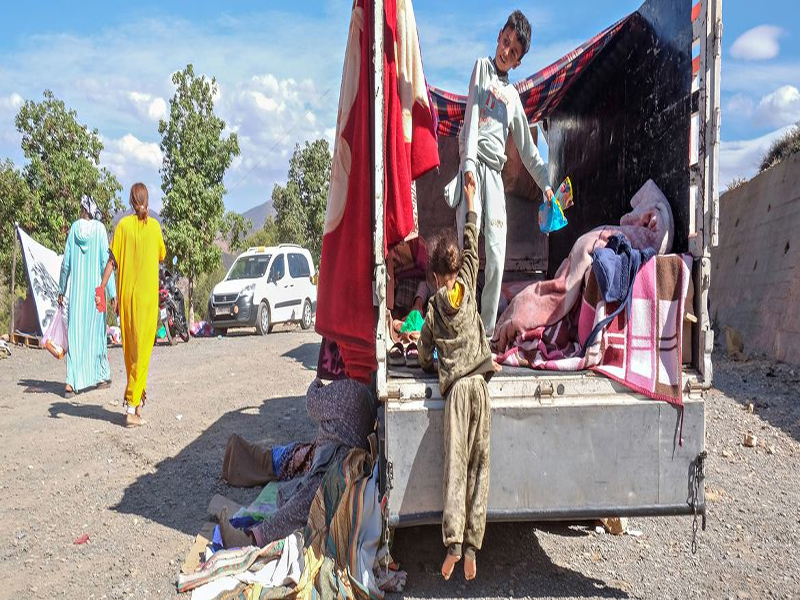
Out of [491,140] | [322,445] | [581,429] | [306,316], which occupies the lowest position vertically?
[322,445]

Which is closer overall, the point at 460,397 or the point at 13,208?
the point at 460,397

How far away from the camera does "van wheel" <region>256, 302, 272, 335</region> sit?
48.8 feet

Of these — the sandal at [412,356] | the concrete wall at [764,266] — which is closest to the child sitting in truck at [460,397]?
the sandal at [412,356]

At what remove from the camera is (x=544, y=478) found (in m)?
2.99

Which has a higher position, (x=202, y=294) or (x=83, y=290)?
(x=83, y=290)

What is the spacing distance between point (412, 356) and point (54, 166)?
13592mm

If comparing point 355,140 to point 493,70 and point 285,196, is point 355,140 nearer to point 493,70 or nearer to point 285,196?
point 493,70

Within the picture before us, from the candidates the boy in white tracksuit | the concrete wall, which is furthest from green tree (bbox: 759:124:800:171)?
the boy in white tracksuit

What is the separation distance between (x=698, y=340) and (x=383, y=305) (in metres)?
1.41

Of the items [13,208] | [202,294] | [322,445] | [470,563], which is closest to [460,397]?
[470,563]

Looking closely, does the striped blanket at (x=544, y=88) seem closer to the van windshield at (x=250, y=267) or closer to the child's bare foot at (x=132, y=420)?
the child's bare foot at (x=132, y=420)

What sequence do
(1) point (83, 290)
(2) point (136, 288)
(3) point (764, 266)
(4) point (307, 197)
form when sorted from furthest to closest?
1. (4) point (307, 197)
2. (3) point (764, 266)
3. (1) point (83, 290)
4. (2) point (136, 288)

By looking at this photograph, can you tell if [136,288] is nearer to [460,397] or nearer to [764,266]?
[460,397]

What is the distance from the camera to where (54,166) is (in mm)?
14617
